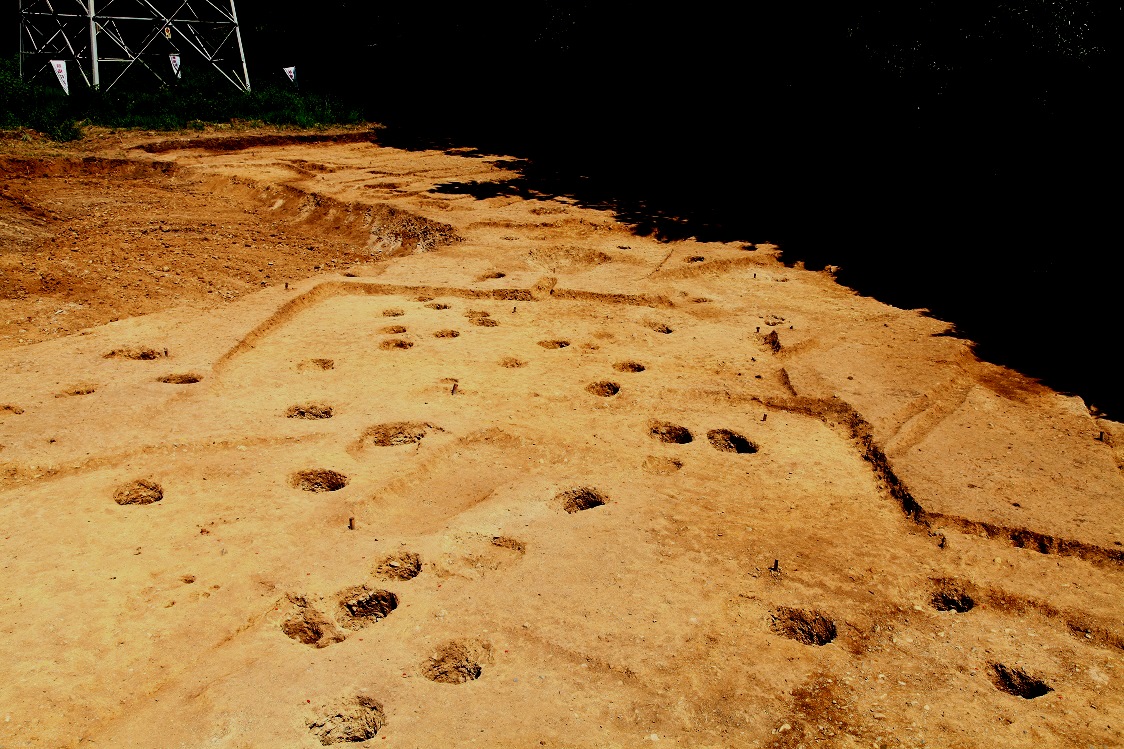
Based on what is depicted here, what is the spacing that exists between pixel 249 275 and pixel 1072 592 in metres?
5.60

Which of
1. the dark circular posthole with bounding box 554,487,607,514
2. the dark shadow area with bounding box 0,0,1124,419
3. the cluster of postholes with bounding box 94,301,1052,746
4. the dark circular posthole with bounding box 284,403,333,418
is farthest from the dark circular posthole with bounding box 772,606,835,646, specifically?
the dark shadow area with bounding box 0,0,1124,419

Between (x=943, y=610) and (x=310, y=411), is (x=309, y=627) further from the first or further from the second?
(x=943, y=610)

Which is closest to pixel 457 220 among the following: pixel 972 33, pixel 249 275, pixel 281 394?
pixel 249 275

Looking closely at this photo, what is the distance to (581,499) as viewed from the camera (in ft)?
12.0

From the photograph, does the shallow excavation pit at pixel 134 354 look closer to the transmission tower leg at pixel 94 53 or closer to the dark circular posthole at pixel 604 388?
the dark circular posthole at pixel 604 388

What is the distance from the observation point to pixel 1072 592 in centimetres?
318

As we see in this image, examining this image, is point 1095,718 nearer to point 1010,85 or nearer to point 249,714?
point 249,714

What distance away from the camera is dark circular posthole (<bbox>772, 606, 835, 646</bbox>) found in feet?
9.49

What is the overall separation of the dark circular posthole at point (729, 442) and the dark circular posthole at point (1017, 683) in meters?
1.55

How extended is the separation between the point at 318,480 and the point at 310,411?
72cm

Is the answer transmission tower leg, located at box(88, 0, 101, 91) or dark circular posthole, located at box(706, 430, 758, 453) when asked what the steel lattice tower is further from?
dark circular posthole, located at box(706, 430, 758, 453)

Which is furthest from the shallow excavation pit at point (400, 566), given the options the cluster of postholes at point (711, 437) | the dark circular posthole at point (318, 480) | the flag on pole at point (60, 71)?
the flag on pole at point (60, 71)

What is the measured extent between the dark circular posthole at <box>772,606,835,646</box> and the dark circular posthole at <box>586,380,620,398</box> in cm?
188

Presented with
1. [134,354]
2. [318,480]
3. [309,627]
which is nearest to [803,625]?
[309,627]
